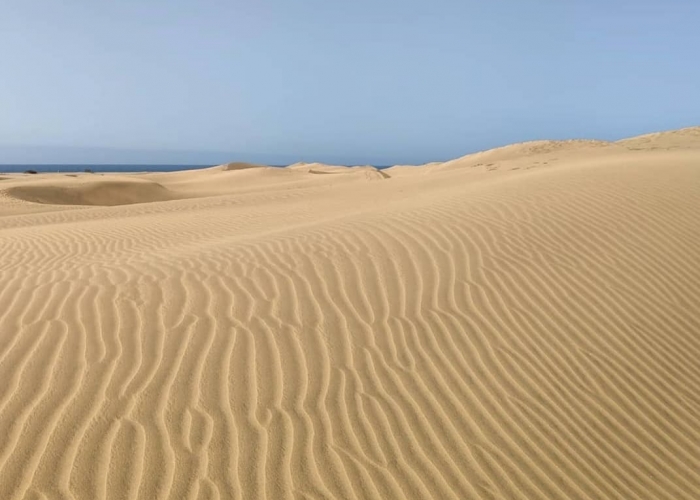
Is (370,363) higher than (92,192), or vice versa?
(370,363)

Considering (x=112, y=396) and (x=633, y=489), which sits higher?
(x=112, y=396)

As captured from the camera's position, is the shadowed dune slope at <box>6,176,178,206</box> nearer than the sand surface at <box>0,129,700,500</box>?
No

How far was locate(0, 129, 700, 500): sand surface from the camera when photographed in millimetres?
3295

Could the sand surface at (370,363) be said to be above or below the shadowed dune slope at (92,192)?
above

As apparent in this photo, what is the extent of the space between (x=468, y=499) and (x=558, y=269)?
3184 millimetres

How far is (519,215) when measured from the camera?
7.39 meters

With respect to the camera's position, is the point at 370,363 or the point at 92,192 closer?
the point at 370,363

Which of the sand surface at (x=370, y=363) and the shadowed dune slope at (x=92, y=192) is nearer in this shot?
the sand surface at (x=370, y=363)

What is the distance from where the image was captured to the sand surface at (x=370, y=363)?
10.8 feet

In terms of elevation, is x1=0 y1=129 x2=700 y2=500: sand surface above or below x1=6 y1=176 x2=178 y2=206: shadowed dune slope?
above

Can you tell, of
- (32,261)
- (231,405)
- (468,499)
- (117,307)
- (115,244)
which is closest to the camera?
(468,499)

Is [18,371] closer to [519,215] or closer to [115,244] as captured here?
[115,244]

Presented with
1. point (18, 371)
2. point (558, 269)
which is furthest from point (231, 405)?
point (558, 269)

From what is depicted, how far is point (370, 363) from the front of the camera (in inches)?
167
